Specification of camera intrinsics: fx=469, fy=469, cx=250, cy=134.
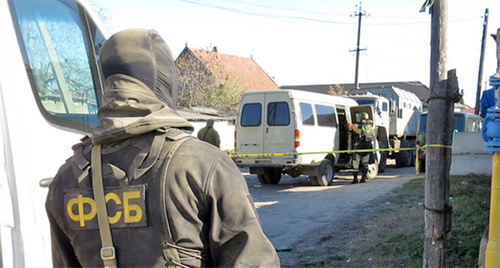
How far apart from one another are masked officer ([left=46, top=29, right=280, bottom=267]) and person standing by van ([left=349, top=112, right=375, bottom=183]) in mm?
11569

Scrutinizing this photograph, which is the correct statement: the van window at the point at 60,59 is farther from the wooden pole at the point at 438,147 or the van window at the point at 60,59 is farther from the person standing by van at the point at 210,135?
the person standing by van at the point at 210,135

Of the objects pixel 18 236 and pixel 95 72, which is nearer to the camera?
pixel 18 236

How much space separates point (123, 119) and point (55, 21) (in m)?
1.63

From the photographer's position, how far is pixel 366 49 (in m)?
31.0

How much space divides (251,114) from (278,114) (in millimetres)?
763

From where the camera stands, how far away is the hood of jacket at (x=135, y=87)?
1426 mm

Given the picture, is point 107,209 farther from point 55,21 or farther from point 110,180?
point 55,21

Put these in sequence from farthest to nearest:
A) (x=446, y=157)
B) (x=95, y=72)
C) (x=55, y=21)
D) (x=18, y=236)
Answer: (x=446, y=157) < (x=95, y=72) < (x=55, y=21) < (x=18, y=236)

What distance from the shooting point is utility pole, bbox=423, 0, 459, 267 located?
385 centimetres

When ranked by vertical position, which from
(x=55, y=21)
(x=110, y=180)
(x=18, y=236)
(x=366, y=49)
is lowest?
(x=18, y=236)

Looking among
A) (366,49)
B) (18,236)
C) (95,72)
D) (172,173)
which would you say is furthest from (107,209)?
(366,49)

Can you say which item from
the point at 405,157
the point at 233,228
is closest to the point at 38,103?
the point at 233,228

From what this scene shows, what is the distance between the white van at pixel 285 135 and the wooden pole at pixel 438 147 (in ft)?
23.1

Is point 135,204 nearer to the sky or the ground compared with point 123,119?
nearer to the ground
